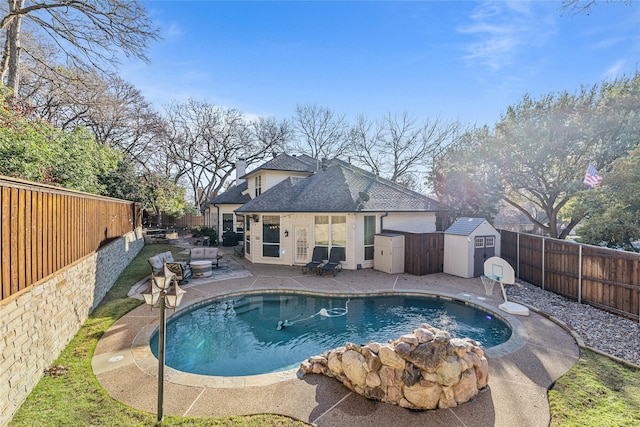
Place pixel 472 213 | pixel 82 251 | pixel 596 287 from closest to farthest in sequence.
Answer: pixel 82 251 < pixel 596 287 < pixel 472 213

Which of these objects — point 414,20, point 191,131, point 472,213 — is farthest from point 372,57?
point 191,131

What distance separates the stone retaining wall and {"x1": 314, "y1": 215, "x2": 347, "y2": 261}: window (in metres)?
9.03

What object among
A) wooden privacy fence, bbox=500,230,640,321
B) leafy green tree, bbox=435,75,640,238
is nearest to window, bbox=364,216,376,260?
wooden privacy fence, bbox=500,230,640,321

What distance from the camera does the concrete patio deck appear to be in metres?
4.11

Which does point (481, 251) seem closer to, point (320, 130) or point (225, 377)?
point (225, 377)

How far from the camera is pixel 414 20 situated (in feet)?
37.4

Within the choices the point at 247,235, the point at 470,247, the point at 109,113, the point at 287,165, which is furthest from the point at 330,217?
the point at 109,113

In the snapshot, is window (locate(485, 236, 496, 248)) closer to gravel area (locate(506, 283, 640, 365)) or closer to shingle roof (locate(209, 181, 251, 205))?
gravel area (locate(506, 283, 640, 365))

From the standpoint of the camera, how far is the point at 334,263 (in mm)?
13391

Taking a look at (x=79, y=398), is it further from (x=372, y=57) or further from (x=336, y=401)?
(x=372, y=57)

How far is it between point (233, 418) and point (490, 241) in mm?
12414

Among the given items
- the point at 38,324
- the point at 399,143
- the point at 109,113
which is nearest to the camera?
the point at 38,324

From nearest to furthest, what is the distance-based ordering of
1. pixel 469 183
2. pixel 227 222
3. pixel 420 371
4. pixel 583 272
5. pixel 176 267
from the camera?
pixel 420 371, pixel 583 272, pixel 176 267, pixel 469 183, pixel 227 222

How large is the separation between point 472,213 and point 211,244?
1947cm
